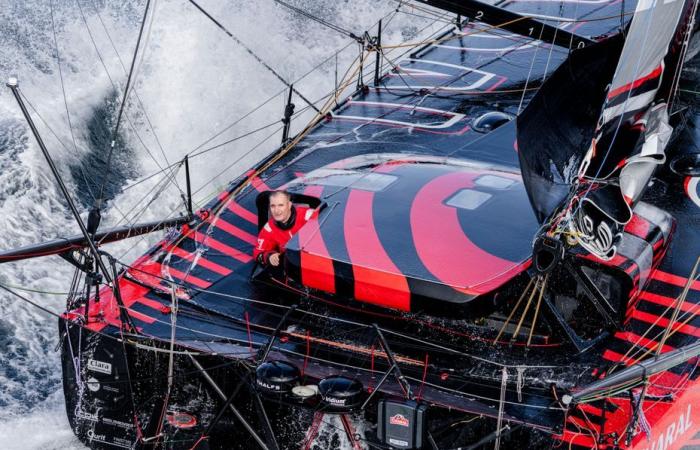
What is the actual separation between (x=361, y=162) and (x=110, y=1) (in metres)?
5.94

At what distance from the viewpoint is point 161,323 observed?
5.79 m

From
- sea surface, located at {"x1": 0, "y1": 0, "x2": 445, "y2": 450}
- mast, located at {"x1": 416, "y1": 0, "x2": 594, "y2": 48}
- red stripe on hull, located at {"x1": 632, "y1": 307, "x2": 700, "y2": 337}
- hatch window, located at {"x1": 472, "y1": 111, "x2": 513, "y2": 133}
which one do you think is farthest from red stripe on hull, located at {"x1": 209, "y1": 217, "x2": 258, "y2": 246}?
mast, located at {"x1": 416, "y1": 0, "x2": 594, "y2": 48}

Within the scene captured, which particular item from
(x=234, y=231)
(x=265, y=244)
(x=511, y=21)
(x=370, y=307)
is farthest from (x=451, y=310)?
(x=511, y=21)

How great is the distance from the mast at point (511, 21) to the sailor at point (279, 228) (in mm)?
2956

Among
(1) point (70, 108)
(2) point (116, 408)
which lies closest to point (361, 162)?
(2) point (116, 408)

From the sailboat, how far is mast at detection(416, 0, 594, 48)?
249 centimetres

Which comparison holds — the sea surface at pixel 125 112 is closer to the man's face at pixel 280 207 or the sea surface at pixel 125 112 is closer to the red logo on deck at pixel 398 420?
the man's face at pixel 280 207

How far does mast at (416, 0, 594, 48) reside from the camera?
846cm

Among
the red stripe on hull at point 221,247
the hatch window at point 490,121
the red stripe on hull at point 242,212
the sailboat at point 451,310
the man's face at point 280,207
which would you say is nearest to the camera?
the sailboat at point 451,310

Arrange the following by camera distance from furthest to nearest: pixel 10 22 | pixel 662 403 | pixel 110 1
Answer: pixel 110 1 < pixel 10 22 < pixel 662 403

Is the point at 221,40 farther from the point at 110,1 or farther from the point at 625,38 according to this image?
the point at 625,38

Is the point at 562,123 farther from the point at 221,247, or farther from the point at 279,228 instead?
the point at 221,247

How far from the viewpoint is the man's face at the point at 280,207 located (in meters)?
6.05

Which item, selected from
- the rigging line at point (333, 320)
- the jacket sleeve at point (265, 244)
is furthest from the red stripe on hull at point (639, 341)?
the jacket sleeve at point (265, 244)
